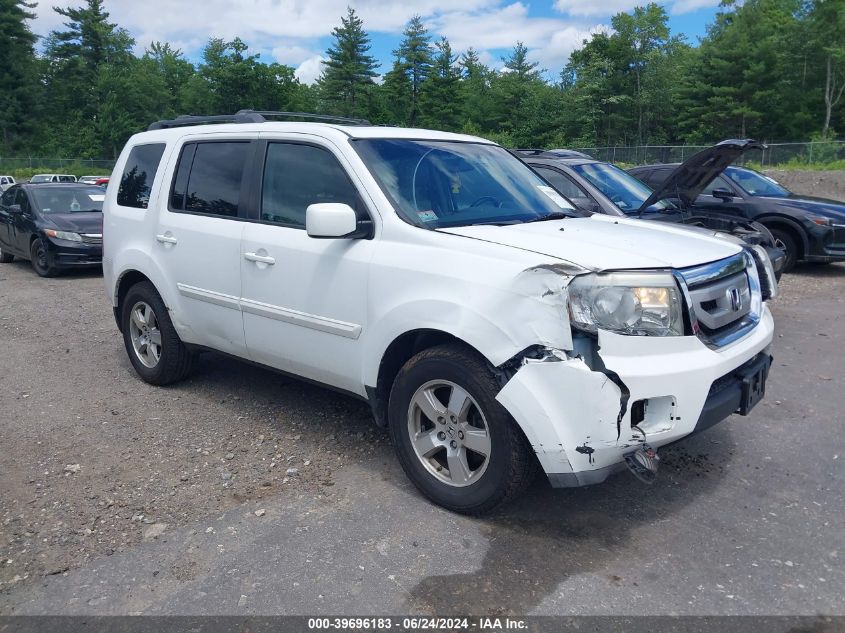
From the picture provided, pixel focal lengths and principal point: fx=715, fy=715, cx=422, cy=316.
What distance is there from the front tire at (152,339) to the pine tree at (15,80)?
72.9 m

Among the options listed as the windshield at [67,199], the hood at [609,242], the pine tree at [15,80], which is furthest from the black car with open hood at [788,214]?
the pine tree at [15,80]

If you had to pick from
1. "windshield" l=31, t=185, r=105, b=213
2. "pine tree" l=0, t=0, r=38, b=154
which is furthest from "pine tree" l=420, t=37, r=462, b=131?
"windshield" l=31, t=185, r=105, b=213

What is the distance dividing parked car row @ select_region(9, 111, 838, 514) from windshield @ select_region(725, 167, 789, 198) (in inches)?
307

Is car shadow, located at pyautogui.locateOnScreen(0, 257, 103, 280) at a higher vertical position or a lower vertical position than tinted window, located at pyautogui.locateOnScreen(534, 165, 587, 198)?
lower

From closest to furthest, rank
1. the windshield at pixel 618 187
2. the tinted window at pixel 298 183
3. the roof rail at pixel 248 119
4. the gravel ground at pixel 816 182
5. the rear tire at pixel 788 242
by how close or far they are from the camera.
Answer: the tinted window at pixel 298 183 < the roof rail at pixel 248 119 < the windshield at pixel 618 187 < the rear tire at pixel 788 242 < the gravel ground at pixel 816 182

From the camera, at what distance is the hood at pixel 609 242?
327 cm

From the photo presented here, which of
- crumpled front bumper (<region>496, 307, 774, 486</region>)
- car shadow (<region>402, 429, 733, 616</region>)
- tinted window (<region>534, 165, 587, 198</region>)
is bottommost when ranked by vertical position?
car shadow (<region>402, 429, 733, 616</region>)

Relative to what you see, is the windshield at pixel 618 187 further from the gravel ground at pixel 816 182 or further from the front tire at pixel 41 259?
A: the gravel ground at pixel 816 182

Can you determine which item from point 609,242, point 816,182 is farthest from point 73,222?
point 816,182

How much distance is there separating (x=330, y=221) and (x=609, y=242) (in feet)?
4.67

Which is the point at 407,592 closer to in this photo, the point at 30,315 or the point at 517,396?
the point at 517,396

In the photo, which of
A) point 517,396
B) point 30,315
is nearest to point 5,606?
point 517,396

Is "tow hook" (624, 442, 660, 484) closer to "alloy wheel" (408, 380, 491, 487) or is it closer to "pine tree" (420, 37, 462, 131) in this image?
"alloy wheel" (408, 380, 491, 487)

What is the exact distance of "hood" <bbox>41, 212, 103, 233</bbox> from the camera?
11742 mm
